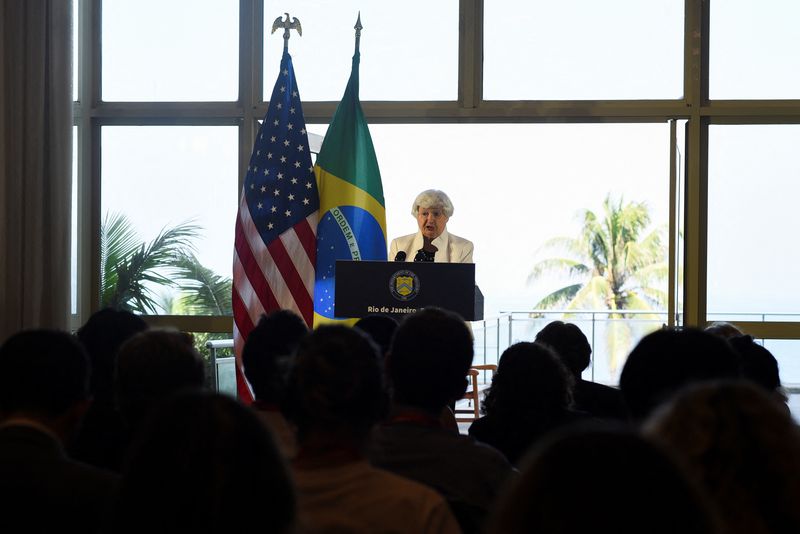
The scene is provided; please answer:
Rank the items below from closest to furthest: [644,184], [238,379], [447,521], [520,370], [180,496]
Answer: [180,496] → [447,521] → [520,370] → [238,379] → [644,184]

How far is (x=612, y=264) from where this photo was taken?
80.5 ft

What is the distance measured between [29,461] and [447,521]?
720mm

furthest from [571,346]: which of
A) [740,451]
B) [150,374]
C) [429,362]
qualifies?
[740,451]

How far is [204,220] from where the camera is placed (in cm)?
631

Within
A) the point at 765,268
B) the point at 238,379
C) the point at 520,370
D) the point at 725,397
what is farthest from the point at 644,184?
the point at 725,397

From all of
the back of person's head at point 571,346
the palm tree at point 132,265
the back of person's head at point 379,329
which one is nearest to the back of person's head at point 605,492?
the back of person's head at point 379,329

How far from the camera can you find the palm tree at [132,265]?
6359 millimetres

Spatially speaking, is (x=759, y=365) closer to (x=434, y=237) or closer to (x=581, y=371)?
(x=581, y=371)

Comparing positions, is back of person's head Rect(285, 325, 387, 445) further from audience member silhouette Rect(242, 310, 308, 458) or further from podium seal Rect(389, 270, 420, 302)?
podium seal Rect(389, 270, 420, 302)

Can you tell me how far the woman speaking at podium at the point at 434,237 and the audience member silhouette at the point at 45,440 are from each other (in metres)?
3.51

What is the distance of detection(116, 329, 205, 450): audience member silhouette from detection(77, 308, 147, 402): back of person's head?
842mm

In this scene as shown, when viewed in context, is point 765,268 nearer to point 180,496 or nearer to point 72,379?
point 72,379

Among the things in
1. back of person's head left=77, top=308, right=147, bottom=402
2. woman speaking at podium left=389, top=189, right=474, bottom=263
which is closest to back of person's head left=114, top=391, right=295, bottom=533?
back of person's head left=77, top=308, right=147, bottom=402

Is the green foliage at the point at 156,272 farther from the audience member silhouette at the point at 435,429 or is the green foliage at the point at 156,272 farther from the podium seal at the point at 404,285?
the audience member silhouette at the point at 435,429
